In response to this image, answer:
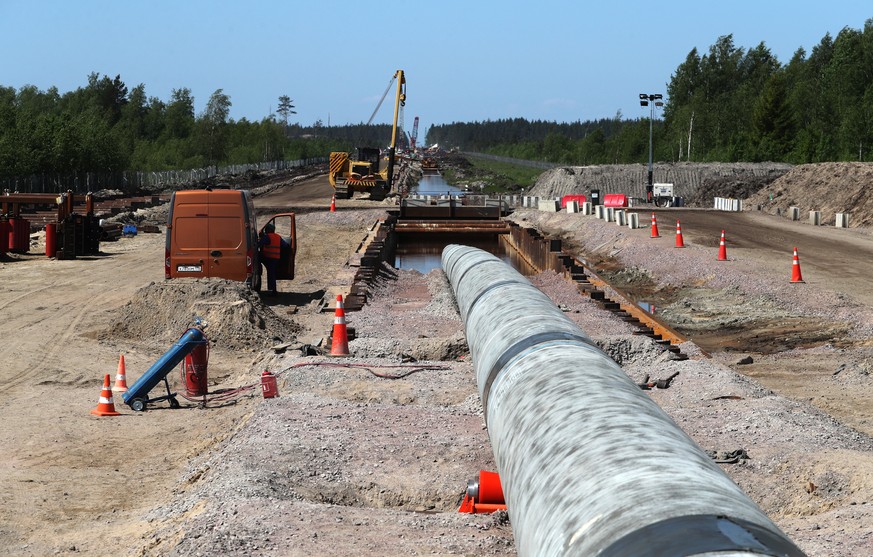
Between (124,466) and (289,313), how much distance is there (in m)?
9.80

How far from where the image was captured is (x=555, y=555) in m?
5.08

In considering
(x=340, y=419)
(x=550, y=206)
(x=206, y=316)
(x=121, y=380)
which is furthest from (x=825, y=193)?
(x=340, y=419)

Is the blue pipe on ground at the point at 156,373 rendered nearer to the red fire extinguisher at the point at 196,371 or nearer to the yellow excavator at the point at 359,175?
the red fire extinguisher at the point at 196,371

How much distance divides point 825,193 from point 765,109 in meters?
43.5

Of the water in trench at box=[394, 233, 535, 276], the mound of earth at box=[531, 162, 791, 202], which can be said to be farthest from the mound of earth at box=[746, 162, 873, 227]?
the mound of earth at box=[531, 162, 791, 202]

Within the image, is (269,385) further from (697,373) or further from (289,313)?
(289,313)

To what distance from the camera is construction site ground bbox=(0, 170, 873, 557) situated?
7.75 m

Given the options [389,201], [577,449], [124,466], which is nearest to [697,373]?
[124,466]

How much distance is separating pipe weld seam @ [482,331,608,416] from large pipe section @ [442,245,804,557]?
1cm

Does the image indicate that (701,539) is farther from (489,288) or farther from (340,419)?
(489,288)

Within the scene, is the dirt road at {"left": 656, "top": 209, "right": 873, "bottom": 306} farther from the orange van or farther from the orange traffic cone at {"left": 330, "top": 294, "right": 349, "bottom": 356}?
the orange van

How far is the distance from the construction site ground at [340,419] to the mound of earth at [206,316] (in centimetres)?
4

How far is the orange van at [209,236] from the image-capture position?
19547 mm

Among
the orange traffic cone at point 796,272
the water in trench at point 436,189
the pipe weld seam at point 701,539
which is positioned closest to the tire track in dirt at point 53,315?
the pipe weld seam at point 701,539
